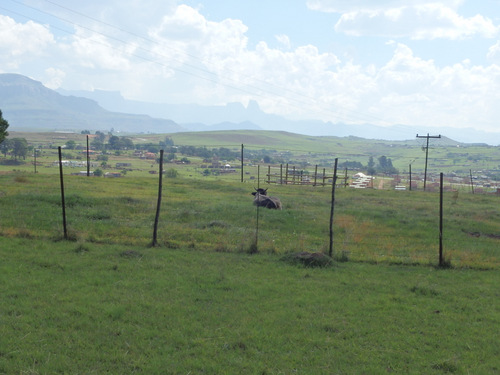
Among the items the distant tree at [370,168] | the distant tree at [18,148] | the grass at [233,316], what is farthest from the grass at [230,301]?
the distant tree at [18,148]

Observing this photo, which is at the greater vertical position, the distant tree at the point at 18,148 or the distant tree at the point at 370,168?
the distant tree at the point at 18,148

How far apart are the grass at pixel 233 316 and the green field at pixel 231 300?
36 millimetres

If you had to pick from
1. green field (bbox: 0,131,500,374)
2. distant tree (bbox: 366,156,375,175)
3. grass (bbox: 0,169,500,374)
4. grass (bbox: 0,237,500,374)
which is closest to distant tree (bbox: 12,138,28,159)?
distant tree (bbox: 366,156,375,175)

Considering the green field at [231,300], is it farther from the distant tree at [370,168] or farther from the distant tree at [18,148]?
the distant tree at [18,148]

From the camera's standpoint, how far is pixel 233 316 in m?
9.84

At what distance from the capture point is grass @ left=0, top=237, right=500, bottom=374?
780cm

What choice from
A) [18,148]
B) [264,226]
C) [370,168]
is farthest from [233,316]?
[370,168]

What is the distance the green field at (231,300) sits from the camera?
7.91 m

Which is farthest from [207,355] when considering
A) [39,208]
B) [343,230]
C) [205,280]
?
[39,208]

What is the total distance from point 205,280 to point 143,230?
283 inches

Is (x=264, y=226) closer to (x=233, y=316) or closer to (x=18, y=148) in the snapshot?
(x=233, y=316)

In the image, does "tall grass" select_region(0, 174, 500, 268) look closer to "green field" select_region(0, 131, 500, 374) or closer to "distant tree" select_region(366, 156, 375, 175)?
Answer: "green field" select_region(0, 131, 500, 374)

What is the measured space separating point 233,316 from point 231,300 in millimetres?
979

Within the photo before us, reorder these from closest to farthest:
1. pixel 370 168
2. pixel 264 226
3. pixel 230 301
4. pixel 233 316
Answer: pixel 233 316 < pixel 230 301 < pixel 264 226 < pixel 370 168
